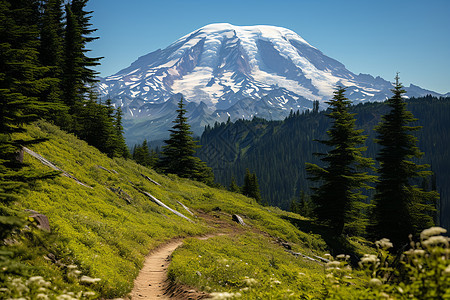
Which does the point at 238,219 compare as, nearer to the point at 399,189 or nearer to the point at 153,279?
the point at 399,189

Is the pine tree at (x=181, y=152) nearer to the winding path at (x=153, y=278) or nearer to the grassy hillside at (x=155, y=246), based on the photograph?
the grassy hillside at (x=155, y=246)

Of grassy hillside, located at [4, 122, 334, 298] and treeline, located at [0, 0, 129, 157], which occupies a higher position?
treeline, located at [0, 0, 129, 157]

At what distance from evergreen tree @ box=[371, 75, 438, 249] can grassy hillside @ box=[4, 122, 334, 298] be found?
23.8 feet

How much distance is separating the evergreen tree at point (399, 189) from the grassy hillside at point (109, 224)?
726 cm

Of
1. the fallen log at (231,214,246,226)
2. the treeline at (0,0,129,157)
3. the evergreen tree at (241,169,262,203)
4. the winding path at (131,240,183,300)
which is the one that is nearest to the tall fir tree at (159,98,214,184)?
the treeline at (0,0,129,157)

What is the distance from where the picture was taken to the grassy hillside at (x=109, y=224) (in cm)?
933

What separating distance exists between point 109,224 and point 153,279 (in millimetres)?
4872

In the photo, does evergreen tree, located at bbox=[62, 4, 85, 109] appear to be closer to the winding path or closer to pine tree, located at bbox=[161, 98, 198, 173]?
pine tree, located at bbox=[161, 98, 198, 173]

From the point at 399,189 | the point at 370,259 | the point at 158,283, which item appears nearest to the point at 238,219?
the point at 399,189

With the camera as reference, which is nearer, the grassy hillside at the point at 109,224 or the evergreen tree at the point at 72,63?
the grassy hillside at the point at 109,224

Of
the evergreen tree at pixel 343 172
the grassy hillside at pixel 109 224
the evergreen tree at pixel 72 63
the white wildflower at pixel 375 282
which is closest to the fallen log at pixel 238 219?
the grassy hillside at pixel 109 224

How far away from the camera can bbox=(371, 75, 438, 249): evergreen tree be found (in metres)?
28.1

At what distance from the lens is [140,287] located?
1109 cm

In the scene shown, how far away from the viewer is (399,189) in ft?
93.0
